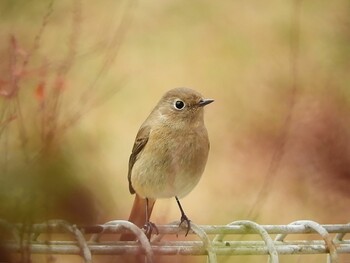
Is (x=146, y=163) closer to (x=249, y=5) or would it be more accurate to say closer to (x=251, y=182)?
(x=251, y=182)

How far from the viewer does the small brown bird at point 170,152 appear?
1.38 m

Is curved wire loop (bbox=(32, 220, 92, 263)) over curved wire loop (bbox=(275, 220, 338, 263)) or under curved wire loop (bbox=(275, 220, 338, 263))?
over

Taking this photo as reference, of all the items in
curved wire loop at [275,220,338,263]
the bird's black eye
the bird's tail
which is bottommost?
the bird's tail

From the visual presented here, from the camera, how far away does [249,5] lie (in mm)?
2240

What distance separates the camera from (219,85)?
6.66 ft

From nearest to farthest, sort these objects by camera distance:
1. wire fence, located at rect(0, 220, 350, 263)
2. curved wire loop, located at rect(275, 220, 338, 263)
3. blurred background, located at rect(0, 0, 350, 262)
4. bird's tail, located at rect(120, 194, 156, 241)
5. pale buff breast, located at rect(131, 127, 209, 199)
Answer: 1. wire fence, located at rect(0, 220, 350, 263)
2. curved wire loop, located at rect(275, 220, 338, 263)
3. blurred background, located at rect(0, 0, 350, 262)
4. pale buff breast, located at rect(131, 127, 209, 199)
5. bird's tail, located at rect(120, 194, 156, 241)

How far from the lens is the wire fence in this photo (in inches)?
16.8

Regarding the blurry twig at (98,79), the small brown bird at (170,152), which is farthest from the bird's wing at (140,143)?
the blurry twig at (98,79)

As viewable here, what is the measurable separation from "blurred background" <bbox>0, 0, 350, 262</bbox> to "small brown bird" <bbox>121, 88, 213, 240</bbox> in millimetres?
46

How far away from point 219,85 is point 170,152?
25.1 inches

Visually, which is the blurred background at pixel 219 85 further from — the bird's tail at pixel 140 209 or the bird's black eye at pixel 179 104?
the bird's black eye at pixel 179 104

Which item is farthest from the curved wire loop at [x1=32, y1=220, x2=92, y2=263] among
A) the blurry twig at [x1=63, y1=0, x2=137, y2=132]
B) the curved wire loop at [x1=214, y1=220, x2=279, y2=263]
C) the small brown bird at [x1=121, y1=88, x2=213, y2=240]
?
the small brown bird at [x1=121, y1=88, x2=213, y2=240]

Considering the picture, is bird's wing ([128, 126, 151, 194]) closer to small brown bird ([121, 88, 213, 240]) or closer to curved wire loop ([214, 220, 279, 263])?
small brown bird ([121, 88, 213, 240])

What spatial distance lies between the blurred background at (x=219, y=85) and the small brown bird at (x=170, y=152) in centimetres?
5
